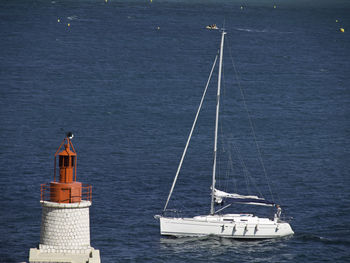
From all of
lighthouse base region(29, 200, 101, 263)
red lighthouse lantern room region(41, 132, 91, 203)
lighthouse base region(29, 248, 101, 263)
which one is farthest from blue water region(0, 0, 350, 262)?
red lighthouse lantern room region(41, 132, 91, 203)

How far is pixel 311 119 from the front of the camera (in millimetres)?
114938

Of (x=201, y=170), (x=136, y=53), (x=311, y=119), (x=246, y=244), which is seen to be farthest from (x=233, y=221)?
(x=136, y=53)

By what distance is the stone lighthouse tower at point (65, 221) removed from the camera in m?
36.7

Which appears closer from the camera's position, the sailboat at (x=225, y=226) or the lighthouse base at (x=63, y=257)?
the lighthouse base at (x=63, y=257)

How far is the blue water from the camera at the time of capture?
6291 cm

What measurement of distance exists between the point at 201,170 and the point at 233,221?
20724 millimetres

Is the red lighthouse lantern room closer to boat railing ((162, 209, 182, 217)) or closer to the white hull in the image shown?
the white hull

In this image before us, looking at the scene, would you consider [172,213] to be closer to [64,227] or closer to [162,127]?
[64,227]

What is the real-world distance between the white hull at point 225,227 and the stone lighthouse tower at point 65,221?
24.7 metres

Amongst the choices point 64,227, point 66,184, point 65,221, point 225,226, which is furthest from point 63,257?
point 225,226

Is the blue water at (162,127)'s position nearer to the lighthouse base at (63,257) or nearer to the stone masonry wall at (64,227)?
the lighthouse base at (63,257)

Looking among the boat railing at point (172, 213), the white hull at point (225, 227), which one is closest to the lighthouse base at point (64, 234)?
the white hull at point (225, 227)

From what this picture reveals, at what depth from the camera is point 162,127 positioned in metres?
104

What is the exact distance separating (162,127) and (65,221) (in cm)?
6740
